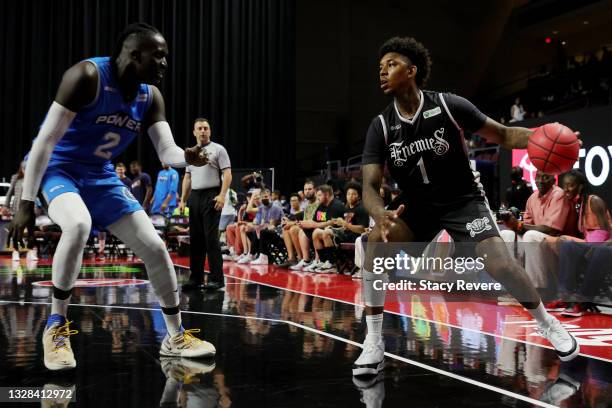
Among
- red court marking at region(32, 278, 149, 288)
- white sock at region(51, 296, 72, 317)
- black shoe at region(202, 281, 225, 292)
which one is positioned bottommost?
red court marking at region(32, 278, 149, 288)

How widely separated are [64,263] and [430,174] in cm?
186

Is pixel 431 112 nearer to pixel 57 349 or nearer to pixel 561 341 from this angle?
pixel 561 341

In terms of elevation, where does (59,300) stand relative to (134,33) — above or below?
below

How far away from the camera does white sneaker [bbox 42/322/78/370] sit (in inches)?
119

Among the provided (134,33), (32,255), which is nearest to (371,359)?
(134,33)

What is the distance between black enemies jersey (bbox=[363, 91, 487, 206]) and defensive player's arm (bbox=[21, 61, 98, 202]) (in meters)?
1.38

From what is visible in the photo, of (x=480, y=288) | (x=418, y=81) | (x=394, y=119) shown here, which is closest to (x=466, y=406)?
(x=394, y=119)

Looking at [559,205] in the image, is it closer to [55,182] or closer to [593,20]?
[55,182]

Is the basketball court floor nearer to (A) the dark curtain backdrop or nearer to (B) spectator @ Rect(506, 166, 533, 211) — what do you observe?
(B) spectator @ Rect(506, 166, 533, 211)

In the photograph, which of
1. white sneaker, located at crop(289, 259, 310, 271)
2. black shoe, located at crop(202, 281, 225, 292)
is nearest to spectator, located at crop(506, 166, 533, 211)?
white sneaker, located at crop(289, 259, 310, 271)

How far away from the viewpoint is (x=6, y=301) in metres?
5.60

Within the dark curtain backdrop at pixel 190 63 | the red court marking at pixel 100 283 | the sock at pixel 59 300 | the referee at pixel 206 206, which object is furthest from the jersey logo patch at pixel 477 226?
the dark curtain backdrop at pixel 190 63

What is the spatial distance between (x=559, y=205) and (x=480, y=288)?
141cm

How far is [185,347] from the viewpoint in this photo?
Answer: 3.36 metres
